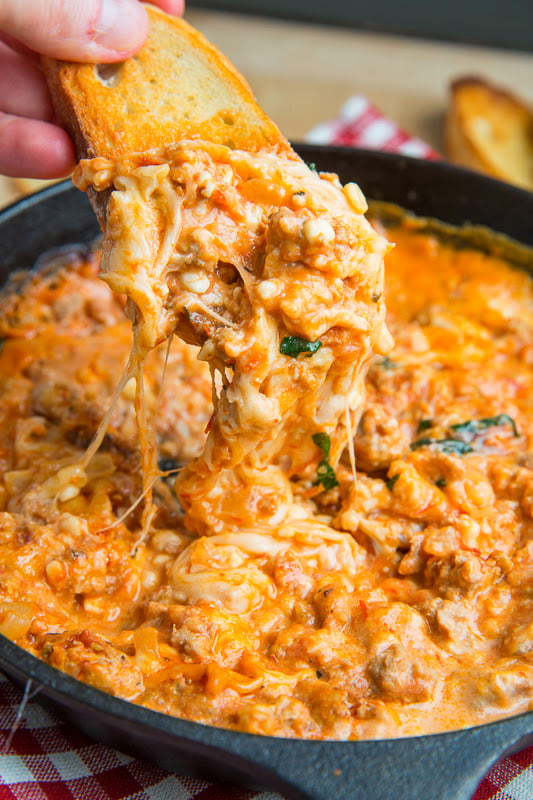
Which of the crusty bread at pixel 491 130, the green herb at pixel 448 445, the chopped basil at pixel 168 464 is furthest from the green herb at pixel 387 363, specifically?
the crusty bread at pixel 491 130

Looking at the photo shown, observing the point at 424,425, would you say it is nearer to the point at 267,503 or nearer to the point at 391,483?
the point at 391,483

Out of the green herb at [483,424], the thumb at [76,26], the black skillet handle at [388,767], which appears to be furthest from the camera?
the green herb at [483,424]

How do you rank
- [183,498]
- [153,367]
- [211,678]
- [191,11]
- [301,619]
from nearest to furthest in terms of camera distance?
[211,678], [301,619], [183,498], [153,367], [191,11]

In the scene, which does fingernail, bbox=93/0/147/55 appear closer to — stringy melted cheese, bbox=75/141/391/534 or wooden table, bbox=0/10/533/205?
stringy melted cheese, bbox=75/141/391/534

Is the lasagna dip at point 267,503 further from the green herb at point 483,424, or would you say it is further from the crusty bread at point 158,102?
the crusty bread at point 158,102

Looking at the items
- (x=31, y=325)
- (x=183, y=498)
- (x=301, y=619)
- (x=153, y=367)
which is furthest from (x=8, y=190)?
(x=301, y=619)

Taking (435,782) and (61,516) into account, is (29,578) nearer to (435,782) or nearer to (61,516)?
(61,516)

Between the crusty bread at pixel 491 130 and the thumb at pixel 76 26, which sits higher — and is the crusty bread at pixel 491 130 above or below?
below
